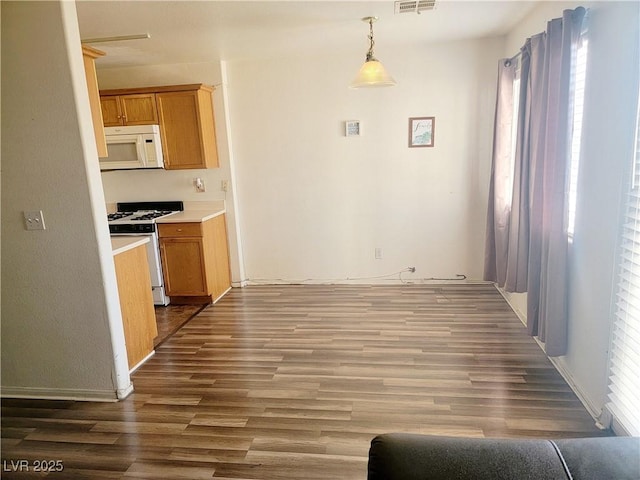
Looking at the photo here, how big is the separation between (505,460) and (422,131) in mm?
3781

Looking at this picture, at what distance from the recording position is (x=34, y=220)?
2438 millimetres

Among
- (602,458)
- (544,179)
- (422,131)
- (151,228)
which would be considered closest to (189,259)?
(151,228)

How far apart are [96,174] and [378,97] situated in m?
2.88

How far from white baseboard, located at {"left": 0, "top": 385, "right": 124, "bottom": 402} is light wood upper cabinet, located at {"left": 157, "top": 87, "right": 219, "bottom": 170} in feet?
8.15

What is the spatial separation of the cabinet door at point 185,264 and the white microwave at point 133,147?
0.87 metres

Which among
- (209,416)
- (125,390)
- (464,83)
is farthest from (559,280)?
(125,390)

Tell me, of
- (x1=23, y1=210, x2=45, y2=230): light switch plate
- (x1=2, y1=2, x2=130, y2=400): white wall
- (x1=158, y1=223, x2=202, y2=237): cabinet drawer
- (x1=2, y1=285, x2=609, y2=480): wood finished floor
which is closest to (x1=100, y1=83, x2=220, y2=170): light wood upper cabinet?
(x1=158, y1=223, x2=202, y2=237): cabinet drawer

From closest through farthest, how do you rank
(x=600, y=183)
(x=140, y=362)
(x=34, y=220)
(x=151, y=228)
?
(x=600, y=183)
(x=34, y=220)
(x=140, y=362)
(x=151, y=228)

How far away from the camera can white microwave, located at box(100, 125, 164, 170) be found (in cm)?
427

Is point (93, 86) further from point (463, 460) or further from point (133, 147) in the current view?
point (463, 460)

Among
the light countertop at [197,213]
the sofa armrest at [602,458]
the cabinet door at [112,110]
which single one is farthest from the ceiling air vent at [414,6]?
the cabinet door at [112,110]

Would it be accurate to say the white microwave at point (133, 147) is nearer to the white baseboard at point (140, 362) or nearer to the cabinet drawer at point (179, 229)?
the cabinet drawer at point (179, 229)

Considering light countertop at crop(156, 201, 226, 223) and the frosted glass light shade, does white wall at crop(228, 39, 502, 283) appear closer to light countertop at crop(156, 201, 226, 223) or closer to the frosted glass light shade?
light countertop at crop(156, 201, 226, 223)

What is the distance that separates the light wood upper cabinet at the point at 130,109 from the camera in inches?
169
